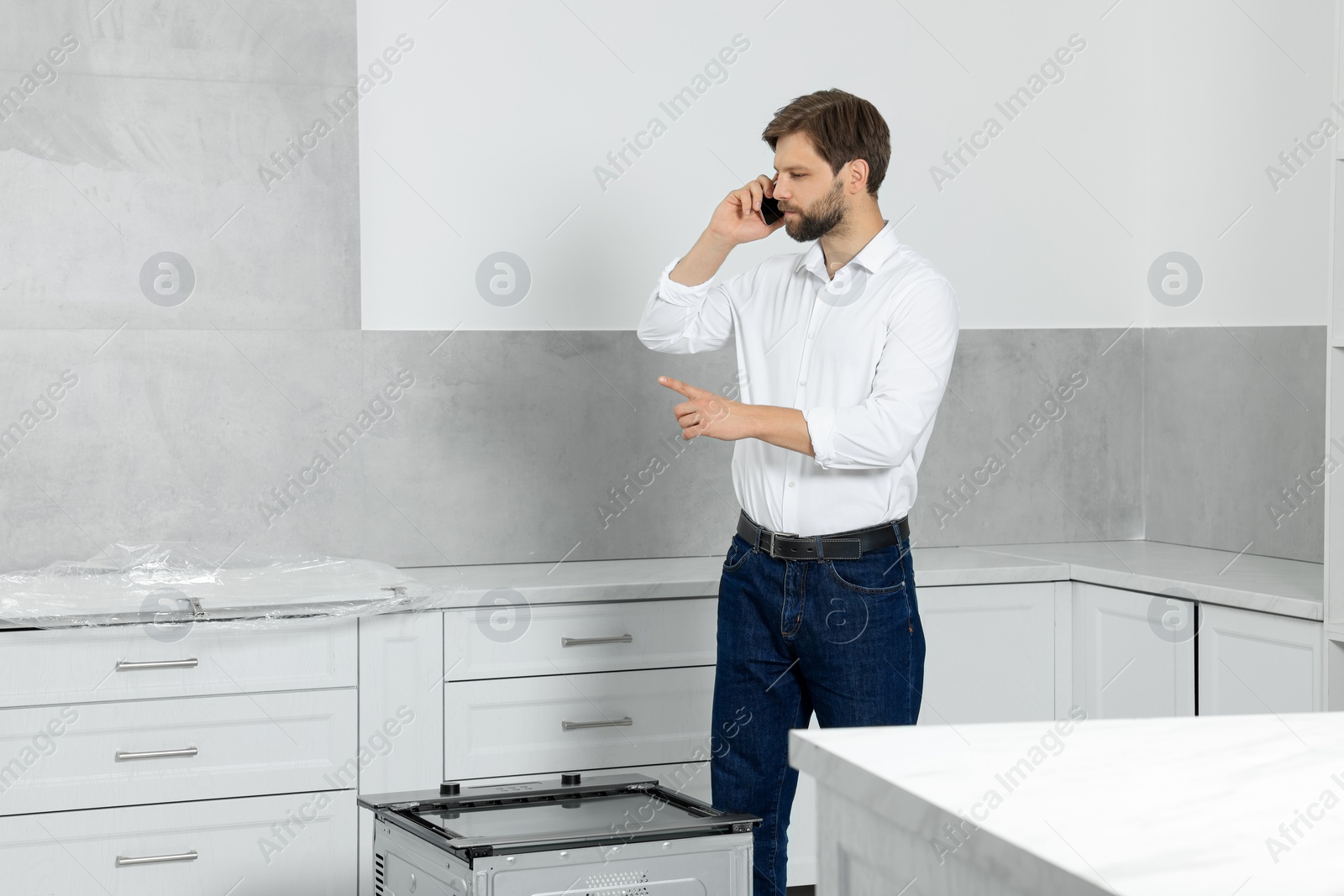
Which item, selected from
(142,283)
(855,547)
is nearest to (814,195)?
(855,547)

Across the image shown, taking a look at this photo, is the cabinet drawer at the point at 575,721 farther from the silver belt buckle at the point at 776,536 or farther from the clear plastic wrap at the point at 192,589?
the silver belt buckle at the point at 776,536

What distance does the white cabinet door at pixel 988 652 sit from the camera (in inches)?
120

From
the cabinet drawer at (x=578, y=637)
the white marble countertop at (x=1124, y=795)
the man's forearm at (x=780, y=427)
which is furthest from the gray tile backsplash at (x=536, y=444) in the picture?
the white marble countertop at (x=1124, y=795)

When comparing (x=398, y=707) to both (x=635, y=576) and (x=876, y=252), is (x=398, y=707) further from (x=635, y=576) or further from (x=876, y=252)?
(x=876, y=252)

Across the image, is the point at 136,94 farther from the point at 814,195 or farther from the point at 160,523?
the point at 814,195

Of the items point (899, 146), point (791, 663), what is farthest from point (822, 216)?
point (899, 146)

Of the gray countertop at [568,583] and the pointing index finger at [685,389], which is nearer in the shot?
the pointing index finger at [685,389]

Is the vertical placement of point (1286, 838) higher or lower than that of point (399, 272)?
lower

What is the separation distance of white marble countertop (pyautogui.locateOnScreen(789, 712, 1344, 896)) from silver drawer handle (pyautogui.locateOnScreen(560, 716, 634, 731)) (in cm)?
174

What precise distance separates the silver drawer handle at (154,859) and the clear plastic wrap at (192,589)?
0.42 metres

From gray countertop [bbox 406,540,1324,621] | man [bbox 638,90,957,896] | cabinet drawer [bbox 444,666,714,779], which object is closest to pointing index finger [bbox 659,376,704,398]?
man [bbox 638,90,957,896]

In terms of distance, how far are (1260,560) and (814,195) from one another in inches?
67.7

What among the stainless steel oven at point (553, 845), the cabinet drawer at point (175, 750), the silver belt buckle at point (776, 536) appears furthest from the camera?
the cabinet drawer at point (175, 750)

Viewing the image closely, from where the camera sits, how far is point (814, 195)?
221cm
